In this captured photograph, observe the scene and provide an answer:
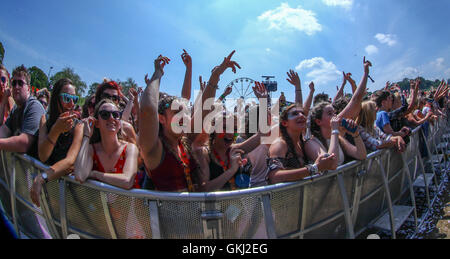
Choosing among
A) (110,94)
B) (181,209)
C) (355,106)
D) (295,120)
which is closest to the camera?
(181,209)

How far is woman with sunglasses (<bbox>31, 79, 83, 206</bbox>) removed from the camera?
174cm

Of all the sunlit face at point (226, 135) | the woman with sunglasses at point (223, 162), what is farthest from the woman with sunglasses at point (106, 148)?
the sunlit face at point (226, 135)

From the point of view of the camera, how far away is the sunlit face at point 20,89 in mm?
2549

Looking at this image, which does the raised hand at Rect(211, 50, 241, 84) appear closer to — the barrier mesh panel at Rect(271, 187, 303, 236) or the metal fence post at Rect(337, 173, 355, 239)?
the barrier mesh panel at Rect(271, 187, 303, 236)

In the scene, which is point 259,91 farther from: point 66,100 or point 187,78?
point 66,100

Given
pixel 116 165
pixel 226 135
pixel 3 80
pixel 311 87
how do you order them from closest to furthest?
pixel 116 165, pixel 226 135, pixel 3 80, pixel 311 87

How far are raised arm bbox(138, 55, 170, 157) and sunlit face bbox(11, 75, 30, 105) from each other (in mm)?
1937

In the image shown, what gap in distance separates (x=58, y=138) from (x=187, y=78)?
161 cm

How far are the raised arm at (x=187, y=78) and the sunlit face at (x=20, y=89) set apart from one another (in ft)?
6.19

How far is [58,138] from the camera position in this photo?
85.2 inches

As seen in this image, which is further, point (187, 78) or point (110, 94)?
point (187, 78)

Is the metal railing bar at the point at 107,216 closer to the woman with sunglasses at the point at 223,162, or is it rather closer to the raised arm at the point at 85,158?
the raised arm at the point at 85,158

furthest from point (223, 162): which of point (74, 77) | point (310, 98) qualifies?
point (74, 77)
